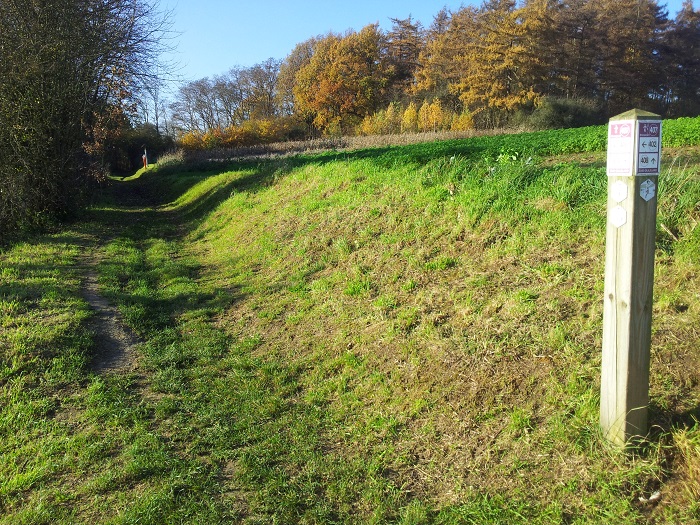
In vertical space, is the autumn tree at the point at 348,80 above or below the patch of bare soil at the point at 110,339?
above

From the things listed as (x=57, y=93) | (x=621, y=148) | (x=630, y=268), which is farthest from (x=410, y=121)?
(x=630, y=268)

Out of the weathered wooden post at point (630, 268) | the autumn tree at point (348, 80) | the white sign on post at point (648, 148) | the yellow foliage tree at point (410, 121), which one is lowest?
the weathered wooden post at point (630, 268)

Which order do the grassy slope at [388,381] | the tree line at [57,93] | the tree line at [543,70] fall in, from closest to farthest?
the grassy slope at [388,381], the tree line at [57,93], the tree line at [543,70]

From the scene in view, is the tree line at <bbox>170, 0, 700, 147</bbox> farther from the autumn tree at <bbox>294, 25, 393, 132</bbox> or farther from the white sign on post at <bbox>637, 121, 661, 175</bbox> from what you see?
the white sign on post at <bbox>637, 121, 661, 175</bbox>


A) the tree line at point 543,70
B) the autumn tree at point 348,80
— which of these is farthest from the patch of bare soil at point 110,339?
the autumn tree at point 348,80

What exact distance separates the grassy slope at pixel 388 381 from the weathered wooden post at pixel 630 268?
12.6 inches

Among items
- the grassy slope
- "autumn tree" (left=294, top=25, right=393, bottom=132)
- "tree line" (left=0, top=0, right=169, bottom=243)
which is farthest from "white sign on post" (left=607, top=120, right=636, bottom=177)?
"autumn tree" (left=294, top=25, right=393, bottom=132)

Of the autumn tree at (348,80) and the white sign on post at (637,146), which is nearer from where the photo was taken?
the white sign on post at (637,146)

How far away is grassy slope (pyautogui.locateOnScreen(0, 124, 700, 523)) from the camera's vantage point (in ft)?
11.7

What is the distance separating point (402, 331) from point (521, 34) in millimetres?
44176

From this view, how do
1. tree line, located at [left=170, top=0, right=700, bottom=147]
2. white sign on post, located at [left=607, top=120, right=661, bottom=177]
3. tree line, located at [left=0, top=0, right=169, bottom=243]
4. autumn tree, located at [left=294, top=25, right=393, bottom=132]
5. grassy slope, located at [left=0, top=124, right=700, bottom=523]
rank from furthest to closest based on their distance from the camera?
1. autumn tree, located at [left=294, top=25, right=393, bottom=132]
2. tree line, located at [left=170, top=0, right=700, bottom=147]
3. tree line, located at [left=0, top=0, right=169, bottom=243]
4. grassy slope, located at [left=0, top=124, right=700, bottom=523]
5. white sign on post, located at [left=607, top=120, right=661, bottom=177]

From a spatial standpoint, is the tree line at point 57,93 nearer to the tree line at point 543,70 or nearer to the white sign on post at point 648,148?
the white sign on post at point 648,148

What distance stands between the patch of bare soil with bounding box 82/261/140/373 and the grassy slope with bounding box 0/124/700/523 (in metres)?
0.20

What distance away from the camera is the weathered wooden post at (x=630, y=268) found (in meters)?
3.18
